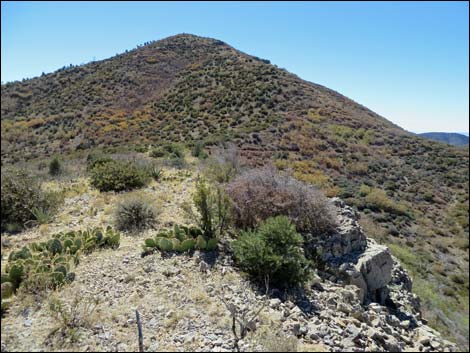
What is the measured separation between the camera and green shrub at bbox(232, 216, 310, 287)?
21.4ft

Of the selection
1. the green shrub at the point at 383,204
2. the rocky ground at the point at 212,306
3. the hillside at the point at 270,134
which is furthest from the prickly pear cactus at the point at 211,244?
the green shrub at the point at 383,204

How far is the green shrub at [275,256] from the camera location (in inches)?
257

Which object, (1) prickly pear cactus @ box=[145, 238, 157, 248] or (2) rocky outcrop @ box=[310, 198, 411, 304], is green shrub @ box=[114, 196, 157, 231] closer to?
(1) prickly pear cactus @ box=[145, 238, 157, 248]

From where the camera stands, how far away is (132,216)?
29.5 ft

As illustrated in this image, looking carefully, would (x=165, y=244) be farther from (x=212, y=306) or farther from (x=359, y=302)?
(x=359, y=302)

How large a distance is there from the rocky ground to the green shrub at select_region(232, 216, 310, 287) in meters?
0.29

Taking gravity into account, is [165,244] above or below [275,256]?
below

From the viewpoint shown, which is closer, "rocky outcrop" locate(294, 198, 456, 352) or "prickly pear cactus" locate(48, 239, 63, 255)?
"rocky outcrop" locate(294, 198, 456, 352)

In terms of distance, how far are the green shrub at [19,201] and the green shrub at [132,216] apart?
1.89 m

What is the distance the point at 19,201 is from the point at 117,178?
364 centimetres

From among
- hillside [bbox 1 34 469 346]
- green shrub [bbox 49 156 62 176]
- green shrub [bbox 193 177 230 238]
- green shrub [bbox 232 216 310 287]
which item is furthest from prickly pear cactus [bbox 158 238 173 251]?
green shrub [bbox 49 156 62 176]

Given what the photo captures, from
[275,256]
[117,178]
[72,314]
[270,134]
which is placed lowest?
[72,314]

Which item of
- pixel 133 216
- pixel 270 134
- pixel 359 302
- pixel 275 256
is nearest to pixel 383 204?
pixel 270 134

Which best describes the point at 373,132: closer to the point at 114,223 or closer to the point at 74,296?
the point at 114,223
